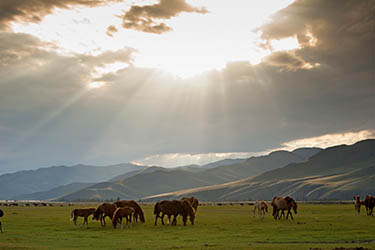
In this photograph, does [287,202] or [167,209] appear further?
[287,202]

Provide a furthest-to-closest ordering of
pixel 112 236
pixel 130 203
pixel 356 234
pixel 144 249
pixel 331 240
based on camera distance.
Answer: pixel 130 203, pixel 112 236, pixel 356 234, pixel 331 240, pixel 144 249

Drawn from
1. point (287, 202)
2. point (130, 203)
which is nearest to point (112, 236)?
point (130, 203)

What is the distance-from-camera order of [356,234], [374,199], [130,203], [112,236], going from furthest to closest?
[374,199], [130,203], [112,236], [356,234]

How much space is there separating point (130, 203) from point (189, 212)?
282 inches

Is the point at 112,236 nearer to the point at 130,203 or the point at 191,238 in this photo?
the point at 191,238

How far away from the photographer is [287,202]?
4556 cm

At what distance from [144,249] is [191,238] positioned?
6.44 meters

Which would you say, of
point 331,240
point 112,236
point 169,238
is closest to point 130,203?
point 112,236

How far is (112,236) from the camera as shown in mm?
31609

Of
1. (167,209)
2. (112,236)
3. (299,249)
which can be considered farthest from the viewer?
(167,209)

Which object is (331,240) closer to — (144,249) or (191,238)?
(191,238)

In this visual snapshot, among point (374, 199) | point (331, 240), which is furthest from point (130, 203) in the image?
point (374, 199)

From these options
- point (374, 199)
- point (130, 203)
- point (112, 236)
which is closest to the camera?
point (112, 236)

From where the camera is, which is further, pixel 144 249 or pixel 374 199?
pixel 374 199
